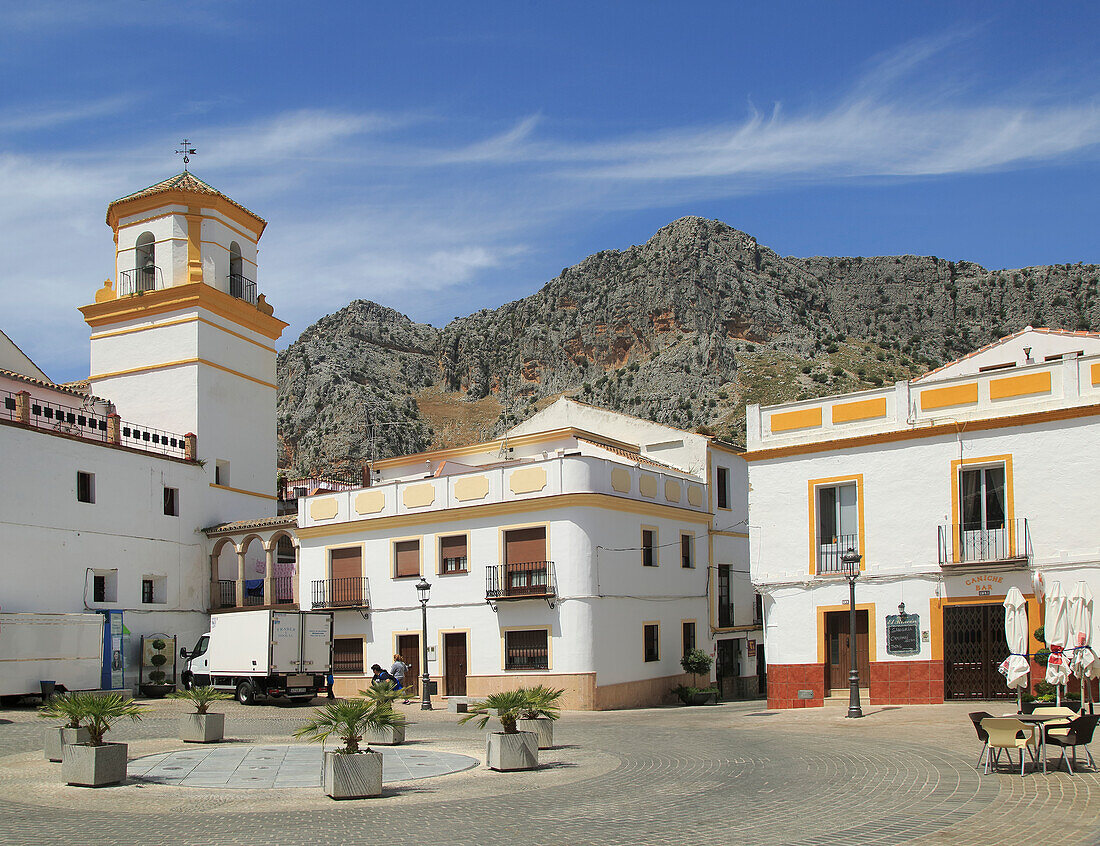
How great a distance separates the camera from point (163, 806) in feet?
39.8

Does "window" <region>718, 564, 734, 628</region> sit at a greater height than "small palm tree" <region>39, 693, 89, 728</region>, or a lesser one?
lesser

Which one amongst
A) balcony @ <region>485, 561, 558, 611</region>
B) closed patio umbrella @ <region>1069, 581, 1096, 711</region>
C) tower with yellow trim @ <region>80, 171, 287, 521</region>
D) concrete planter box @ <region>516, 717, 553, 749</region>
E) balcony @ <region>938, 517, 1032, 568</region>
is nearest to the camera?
concrete planter box @ <region>516, 717, 553, 749</region>

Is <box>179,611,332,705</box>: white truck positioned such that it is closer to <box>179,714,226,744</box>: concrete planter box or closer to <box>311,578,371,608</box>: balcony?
<box>311,578,371,608</box>: balcony

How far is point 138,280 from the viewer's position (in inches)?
1661

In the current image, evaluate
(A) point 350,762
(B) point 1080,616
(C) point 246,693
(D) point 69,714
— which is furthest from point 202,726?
(B) point 1080,616

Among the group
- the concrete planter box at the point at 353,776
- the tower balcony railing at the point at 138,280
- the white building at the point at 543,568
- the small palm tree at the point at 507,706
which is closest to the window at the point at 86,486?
the white building at the point at 543,568

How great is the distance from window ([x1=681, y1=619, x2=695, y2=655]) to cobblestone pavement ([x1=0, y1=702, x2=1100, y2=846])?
17.9m

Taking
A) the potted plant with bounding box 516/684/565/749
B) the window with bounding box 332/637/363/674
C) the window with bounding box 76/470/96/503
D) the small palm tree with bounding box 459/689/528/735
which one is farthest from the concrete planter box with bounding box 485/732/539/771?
the window with bounding box 76/470/96/503

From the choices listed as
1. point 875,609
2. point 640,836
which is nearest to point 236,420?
point 875,609

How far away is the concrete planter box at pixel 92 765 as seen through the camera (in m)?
13.2

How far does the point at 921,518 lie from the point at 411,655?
56.0 feet

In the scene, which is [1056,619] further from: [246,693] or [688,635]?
[246,693]

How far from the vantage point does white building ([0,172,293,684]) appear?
1355 inches

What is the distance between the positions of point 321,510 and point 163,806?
2500 centimetres
